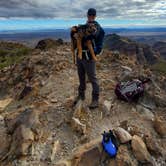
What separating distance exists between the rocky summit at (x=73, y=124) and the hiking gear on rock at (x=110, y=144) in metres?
0.16

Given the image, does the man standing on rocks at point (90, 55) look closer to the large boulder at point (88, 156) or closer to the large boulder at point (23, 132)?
the large boulder at point (23, 132)

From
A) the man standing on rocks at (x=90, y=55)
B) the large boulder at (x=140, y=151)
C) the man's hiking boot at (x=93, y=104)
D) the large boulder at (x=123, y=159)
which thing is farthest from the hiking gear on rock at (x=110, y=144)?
the man standing on rocks at (x=90, y=55)

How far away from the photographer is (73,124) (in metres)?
8.22

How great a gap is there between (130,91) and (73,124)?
7.74 feet

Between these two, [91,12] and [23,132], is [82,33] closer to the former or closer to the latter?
[91,12]

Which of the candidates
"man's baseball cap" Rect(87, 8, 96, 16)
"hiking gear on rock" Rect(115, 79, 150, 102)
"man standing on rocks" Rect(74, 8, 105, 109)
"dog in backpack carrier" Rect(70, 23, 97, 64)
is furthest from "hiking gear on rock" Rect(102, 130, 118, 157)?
"man's baseball cap" Rect(87, 8, 96, 16)

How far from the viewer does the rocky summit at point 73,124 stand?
730cm

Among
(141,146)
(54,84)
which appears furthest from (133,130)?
(54,84)

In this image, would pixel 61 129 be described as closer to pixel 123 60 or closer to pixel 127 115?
pixel 127 115

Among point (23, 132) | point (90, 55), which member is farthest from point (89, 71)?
point (23, 132)

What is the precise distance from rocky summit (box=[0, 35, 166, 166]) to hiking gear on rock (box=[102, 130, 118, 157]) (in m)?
0.16

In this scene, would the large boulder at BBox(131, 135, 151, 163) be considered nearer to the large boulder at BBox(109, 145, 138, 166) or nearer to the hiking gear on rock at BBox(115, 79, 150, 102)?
the large boulder at BBox(109, 145, 138, 166)

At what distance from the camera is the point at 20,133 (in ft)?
25.9

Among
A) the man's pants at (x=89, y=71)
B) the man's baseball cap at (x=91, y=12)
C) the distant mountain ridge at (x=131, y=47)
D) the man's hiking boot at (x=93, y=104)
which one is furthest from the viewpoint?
the distant mountain ridge at (x=131, y=47)
